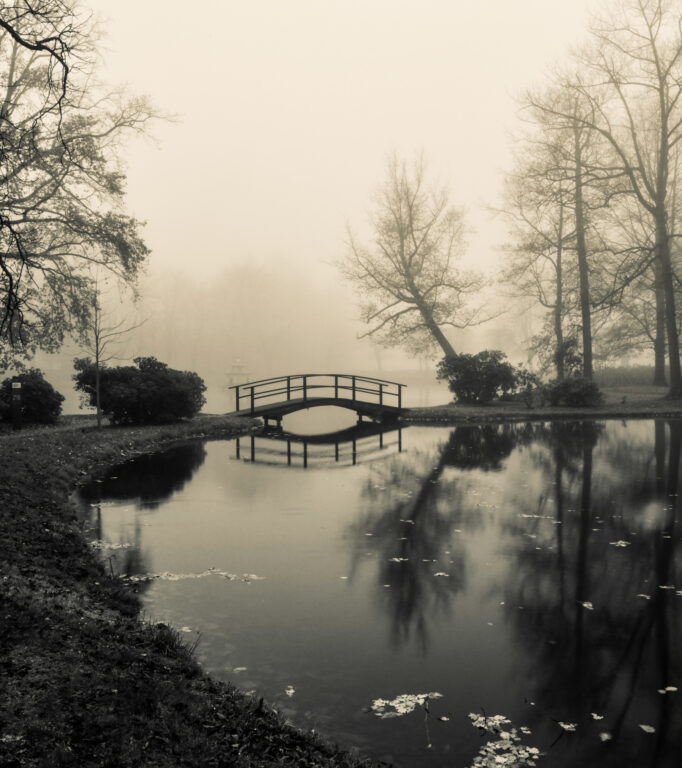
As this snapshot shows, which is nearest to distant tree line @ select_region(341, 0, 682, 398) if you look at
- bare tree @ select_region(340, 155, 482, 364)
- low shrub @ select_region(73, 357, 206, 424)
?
bare tree @ select_region(340, 155, 482, 364)

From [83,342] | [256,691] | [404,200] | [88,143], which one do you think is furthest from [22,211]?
[256,691]

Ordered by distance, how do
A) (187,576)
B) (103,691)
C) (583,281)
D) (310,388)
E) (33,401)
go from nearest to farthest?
1. (103,691)
2. (187,576)
3. (33,401)
4. (583,281)
5. (310,388)

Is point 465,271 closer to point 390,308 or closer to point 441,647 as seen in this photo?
point 390,308

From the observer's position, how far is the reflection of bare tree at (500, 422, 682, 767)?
5.17 m

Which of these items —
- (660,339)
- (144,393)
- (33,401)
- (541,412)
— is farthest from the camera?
(660,339)

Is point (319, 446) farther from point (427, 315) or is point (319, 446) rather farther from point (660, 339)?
point (660, 339)

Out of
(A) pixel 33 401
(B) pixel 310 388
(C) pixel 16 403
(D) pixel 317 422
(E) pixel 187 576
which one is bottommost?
(E) pixel 187 576

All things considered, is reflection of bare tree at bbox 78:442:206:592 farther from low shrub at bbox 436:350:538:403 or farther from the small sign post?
low shrub at bbox 436:350:538:403

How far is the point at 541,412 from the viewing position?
93.0 ft

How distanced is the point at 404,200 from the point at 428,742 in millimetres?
36451

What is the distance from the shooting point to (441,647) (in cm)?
653

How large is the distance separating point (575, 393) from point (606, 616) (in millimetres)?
24041

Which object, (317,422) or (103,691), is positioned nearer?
(103,691)

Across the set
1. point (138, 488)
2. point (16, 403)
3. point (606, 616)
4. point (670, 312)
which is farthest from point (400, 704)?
point (670, 312)
